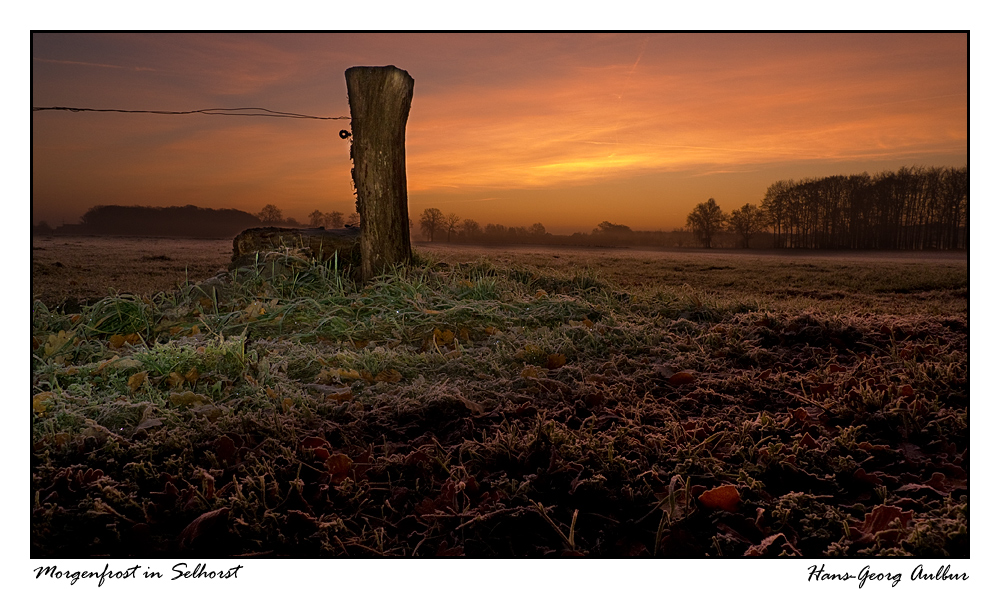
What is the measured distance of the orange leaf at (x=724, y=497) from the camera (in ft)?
6.71

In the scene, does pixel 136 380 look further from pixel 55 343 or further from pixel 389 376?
pixel 55 343

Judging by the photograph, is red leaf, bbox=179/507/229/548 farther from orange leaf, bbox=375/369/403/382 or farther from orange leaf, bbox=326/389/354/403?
orange leaf, bbox=375/369/403/382

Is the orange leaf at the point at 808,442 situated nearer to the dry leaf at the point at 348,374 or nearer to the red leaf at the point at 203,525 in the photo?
the red leaf at the point at 203,525

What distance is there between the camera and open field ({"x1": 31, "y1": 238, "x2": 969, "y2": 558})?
2004 millimetres

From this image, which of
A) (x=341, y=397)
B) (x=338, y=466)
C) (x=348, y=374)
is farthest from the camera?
(x=348, y=374)

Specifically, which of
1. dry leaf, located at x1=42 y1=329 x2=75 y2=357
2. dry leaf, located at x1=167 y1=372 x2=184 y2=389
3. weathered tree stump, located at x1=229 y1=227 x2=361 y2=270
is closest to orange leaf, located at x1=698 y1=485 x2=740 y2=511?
dry leaf, located at x1=167 y1=372 x2=184 y2=389

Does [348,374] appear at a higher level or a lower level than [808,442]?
higher

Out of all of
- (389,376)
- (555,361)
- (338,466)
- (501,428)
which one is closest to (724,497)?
(501,428)

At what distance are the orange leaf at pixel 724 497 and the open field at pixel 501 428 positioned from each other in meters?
0.01

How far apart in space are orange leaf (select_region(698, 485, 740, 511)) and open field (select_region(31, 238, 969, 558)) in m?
0.01

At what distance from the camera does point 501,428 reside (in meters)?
2.78

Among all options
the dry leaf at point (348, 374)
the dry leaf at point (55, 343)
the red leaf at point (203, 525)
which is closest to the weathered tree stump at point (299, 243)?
the dry leaf at point (55, 343)

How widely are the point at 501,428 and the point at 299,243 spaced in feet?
14.6

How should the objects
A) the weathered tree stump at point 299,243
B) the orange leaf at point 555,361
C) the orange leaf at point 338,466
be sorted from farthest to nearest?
1. the weathered tree stump at point 299,243
2. the orange leaf at point 555,361
3. the orange leaf at point 338,466
